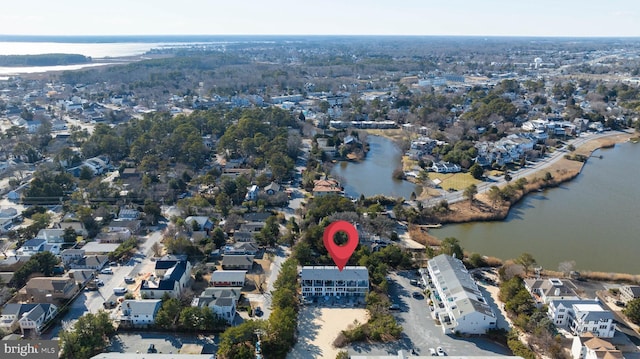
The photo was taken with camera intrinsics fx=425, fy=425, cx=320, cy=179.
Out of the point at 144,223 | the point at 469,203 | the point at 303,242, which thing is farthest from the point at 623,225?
the point at 144,223

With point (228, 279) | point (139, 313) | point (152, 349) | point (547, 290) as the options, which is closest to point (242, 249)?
point (228, 279)

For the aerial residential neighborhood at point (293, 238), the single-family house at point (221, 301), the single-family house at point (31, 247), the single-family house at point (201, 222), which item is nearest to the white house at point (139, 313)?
the aerial residential neighborhood at point (293, 238)

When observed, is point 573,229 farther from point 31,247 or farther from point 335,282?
point 31,247

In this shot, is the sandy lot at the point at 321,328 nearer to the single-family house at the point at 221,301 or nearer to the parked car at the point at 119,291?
the single-family house at the point at 221,301

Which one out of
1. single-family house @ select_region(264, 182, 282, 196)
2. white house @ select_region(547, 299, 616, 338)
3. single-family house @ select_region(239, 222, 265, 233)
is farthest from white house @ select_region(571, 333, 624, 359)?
single-family house @ select_region(264, 182, 282, 196)

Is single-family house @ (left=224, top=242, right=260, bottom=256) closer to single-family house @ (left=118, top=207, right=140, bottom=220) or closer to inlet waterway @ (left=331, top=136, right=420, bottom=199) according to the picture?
single-family house @ (left=118, top=207, right=140, bottom=220)
